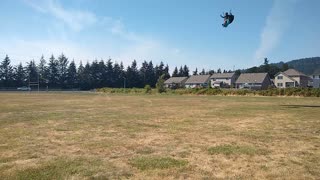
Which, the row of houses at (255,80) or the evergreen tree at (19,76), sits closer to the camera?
the row of houses at (255,80)

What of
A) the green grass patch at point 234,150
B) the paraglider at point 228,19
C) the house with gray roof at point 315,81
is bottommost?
the green grass patch at point 234,150

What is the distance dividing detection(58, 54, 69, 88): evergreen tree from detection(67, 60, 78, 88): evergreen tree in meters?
1.16

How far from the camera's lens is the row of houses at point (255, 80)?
4208 inches

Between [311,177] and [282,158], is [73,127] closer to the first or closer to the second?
[282,158]

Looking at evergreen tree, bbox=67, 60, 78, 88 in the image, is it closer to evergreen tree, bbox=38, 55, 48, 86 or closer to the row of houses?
evergreen tree, bbox=38, 55, 48, 86

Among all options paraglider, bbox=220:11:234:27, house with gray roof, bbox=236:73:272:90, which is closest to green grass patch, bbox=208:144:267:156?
paraglider, bbox=220:11:234:27

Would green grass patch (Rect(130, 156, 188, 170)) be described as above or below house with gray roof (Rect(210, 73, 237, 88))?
below

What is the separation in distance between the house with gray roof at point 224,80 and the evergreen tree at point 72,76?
46.9m

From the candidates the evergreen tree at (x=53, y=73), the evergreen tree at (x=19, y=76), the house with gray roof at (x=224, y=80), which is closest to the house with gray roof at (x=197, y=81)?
the house with gray roof at (x=224, y=80)

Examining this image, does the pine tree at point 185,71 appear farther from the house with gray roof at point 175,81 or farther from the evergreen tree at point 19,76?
the evergreen tree at point 19,76

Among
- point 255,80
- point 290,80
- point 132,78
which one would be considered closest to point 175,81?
point 132,78

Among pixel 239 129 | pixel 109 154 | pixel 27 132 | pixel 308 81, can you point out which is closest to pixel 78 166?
pixel 109 154

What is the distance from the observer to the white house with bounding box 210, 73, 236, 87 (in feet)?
391

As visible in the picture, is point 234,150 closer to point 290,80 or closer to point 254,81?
point 254,81
